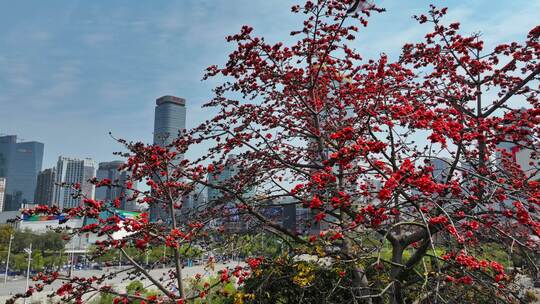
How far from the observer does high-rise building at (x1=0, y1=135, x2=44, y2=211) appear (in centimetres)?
16634

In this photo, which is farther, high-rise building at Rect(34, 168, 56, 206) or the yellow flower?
high-rise building at Rect(34, 168, 56, 206)

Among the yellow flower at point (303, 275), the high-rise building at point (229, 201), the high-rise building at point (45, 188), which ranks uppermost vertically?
the high-rise building at point (45, 188)

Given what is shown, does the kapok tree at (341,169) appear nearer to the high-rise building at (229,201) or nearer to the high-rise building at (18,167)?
the high-rise building at (229,201)

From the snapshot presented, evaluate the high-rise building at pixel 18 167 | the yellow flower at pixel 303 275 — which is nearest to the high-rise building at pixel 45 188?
the high-rise building at pixel 18 167

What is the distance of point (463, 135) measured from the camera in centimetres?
388

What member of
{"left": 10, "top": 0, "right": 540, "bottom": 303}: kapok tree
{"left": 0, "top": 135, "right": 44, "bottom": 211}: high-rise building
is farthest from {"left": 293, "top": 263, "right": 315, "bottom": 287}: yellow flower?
{"left": 0, "top": 135, "right": 44, "bottom": 211}: high-rise building

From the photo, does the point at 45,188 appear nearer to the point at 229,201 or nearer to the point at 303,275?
the point at 229,201

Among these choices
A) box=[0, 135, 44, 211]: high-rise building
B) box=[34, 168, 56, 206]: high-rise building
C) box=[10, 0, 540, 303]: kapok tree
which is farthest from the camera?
box=[0, 135, 44, 211]: high-rise building

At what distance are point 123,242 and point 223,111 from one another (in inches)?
107

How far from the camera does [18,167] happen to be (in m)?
178

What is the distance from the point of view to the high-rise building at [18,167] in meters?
166

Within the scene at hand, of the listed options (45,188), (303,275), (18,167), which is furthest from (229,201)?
(18,167)

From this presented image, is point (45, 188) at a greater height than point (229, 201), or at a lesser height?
greater

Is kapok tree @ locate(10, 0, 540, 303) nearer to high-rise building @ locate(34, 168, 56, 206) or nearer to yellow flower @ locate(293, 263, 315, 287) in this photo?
yellow flower @ locate(293, 263, 315, 287)
